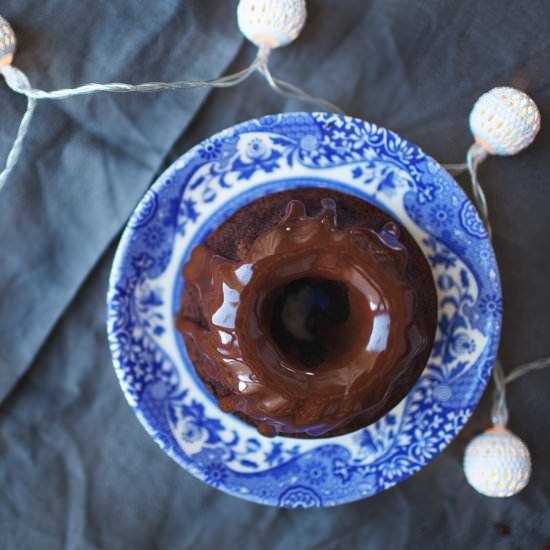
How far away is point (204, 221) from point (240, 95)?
0.57ft

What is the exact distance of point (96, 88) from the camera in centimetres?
77

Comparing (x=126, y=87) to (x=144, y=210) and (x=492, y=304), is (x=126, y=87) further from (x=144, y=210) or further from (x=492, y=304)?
(x=492, y=304)

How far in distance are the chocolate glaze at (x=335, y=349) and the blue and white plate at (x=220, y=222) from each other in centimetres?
9

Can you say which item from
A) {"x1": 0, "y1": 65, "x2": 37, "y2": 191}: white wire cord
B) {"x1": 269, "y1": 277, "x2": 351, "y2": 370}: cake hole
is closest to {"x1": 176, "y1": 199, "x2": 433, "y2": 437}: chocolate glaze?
{"x1": 269, "y1": 277, "x2": 351, "y2": 370}: cake hole

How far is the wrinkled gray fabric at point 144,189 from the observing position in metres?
0.83

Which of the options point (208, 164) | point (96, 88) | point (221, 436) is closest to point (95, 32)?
point (96, 88)

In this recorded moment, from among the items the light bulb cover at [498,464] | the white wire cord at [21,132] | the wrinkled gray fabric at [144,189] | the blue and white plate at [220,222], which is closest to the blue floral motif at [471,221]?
the blue and white plate at [220,222]

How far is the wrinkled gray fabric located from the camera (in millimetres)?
828

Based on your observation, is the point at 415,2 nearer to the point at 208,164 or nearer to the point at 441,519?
the point at 208,164

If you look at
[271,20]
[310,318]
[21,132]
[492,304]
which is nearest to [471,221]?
[492,304]

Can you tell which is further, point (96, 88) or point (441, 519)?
point (441, 519)

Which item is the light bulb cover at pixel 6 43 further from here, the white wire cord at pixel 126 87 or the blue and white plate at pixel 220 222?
the blue and white plate at pixel 220 222

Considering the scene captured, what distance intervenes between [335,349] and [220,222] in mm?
189

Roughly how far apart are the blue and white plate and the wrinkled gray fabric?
101mm
